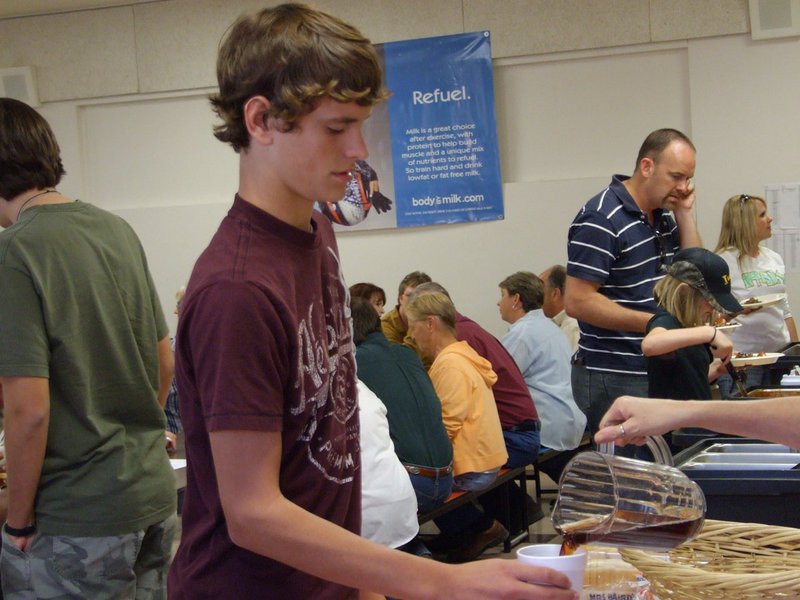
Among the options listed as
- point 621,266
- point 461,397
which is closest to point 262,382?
point 621,266

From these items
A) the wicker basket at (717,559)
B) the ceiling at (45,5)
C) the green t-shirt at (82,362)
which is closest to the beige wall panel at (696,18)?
the ceiling at (45,5)

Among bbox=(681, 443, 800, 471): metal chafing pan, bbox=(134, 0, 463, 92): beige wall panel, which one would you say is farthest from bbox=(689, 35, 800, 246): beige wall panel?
bbox=(681, 443, 800, 471): metal chafing pan

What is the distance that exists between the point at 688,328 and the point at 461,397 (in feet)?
5.23

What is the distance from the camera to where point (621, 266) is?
3.23 metres

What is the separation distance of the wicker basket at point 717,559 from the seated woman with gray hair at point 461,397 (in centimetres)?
276

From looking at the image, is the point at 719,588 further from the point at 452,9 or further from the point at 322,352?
the point at 452,9

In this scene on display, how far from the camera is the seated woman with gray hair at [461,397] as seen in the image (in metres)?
4.26

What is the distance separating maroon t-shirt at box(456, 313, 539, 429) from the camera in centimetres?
474

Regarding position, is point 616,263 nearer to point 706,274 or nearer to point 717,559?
point 706,274

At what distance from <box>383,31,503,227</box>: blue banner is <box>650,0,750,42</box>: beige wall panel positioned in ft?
3.74

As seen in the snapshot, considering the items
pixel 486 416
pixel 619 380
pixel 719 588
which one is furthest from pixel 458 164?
pixel 719 588

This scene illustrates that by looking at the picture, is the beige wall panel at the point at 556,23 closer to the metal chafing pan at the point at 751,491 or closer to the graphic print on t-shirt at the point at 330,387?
the metal chafing pan at the point at 751,491

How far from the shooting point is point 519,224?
23.0 feet

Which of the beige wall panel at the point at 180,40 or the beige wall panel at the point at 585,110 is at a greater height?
the beige wall panel at the point at 180,40
